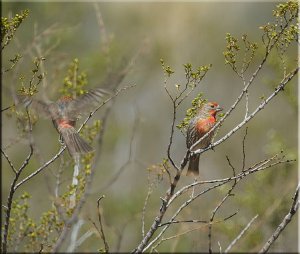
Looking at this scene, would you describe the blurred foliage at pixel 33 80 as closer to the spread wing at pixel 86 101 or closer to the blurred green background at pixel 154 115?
the blurred green background at pixel 154 115

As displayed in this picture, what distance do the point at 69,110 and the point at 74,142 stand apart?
0.70 meters

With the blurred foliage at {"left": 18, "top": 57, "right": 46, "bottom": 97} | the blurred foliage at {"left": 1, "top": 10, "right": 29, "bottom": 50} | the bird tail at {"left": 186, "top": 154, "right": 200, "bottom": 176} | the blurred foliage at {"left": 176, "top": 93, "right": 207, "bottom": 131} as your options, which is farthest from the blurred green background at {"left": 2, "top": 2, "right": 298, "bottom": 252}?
the blurred foliage at {"left": 18, "top": 57, "right": 46, "bottom": 97}

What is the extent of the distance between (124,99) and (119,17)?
21.4 ft

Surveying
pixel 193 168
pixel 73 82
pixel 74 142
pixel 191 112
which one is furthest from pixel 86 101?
pixel 191 112

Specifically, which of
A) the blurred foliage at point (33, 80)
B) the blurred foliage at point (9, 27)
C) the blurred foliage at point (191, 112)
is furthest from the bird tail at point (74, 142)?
the blurred foliage at point (191, 112)

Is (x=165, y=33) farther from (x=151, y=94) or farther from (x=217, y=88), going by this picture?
(x=217, y=88)

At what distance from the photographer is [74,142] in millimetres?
6059

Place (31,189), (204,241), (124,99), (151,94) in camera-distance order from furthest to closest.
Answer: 1. (151,94)
2. (124,99)
3. (31,189)
4. (204,241)

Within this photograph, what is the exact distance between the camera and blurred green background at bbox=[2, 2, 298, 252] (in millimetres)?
8258

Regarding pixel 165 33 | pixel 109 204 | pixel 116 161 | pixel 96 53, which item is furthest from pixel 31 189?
pixel 165 33

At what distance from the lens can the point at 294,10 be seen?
15.1 feet

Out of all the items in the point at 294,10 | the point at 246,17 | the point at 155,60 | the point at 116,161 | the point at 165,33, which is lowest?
the point at 294,10

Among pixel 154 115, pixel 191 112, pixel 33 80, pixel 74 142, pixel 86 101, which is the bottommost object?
pixel 191 112

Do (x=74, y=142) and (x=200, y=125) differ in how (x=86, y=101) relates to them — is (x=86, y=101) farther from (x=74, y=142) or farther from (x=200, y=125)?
(x=200, y=125)
